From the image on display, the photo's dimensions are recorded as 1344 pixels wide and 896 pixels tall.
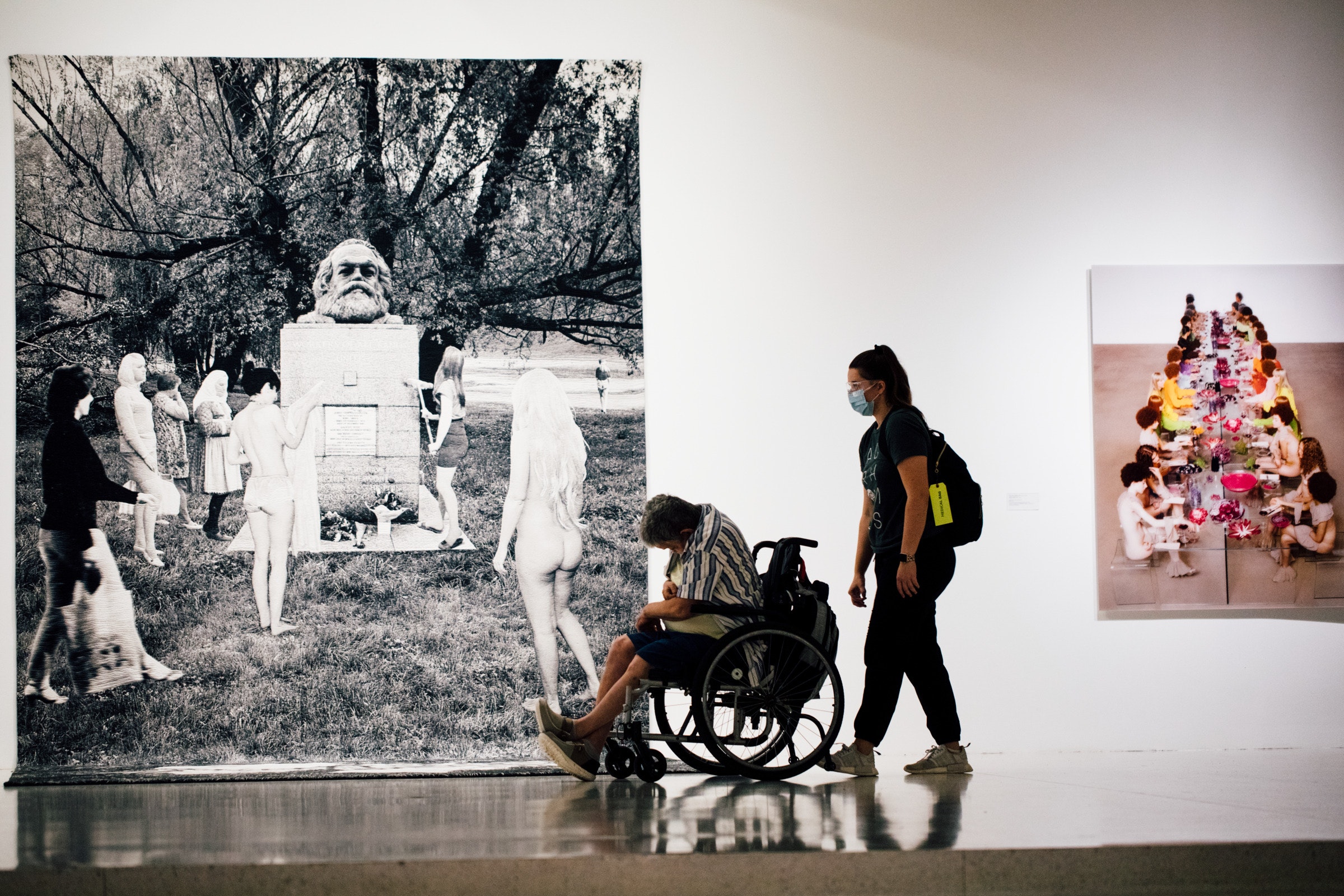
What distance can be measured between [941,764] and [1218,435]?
2.15 meters

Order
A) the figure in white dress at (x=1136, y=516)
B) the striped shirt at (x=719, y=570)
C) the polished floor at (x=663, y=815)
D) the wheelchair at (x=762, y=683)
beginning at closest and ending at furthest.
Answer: the polished floor at (x=663, y=815) < the wheelchair at (x=762, y=683) < the striped shirt at (x=719, y=570) < the figure in white dress at (x=1136, y=516)

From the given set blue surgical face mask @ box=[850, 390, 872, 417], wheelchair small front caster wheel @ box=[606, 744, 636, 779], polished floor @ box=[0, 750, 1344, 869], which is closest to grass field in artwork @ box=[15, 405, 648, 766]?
polished floor @ box=[0, 750, 1344, 869]

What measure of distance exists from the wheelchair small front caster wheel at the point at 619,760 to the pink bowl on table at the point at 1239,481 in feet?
9.54

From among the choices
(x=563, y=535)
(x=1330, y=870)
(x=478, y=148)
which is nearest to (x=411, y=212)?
(x=478, y=148)

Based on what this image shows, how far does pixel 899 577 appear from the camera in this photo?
12.6 ft

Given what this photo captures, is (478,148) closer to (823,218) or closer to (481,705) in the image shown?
(823,218)

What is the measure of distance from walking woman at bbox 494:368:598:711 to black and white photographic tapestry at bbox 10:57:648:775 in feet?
0.04

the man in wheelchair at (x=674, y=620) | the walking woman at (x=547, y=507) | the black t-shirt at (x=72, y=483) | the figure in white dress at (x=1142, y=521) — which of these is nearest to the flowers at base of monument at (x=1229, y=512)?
the figure in white dress at (x=1142, y=521)

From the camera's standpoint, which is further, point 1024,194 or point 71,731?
point 1024,194

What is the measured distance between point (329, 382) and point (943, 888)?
11.0 ft

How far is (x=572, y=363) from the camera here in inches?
195

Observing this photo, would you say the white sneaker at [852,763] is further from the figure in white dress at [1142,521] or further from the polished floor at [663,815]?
the figure in white dress at [1142,521]

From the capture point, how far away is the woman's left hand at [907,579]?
384cm

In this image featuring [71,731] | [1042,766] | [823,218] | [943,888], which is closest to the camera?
[943,888]
